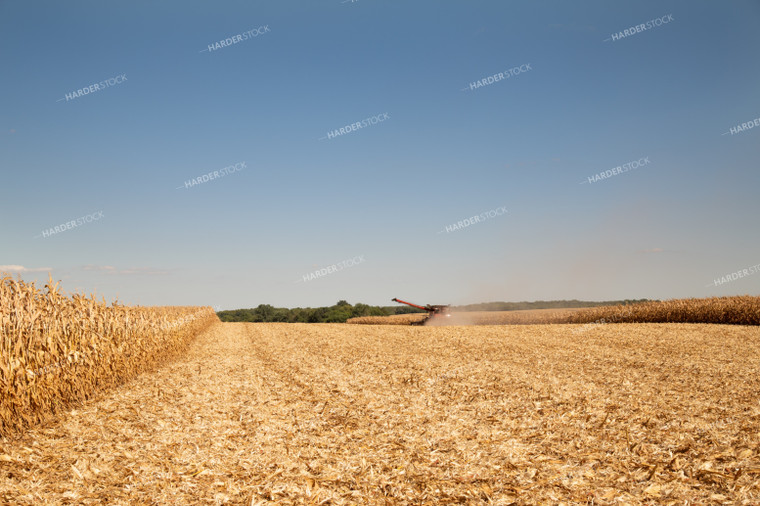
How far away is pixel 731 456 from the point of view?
603 centimetres

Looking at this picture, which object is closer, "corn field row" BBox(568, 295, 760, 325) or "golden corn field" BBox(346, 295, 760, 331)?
"corn field row" BBox(568, 295, 760, 325)

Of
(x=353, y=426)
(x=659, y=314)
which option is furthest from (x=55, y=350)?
(x=659, y=314)

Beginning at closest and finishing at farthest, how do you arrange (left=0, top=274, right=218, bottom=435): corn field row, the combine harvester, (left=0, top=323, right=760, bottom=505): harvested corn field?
(left=0, top=323, right=760, bottom=505): harvested corn field, (left=0, top=274, right=218, bottom=435): corn field row, the combine harvester

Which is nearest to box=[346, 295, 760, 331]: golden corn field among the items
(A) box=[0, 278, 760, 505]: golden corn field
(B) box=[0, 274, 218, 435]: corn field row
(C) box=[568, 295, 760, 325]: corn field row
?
(C) box=[568, 295, 760, 325]: corn field row

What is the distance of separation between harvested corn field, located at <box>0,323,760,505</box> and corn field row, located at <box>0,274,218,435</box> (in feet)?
2.00

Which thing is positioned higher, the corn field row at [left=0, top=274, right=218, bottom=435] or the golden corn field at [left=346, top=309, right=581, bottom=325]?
the corn field row at [left=0, top=274, right=218, bottom=435]

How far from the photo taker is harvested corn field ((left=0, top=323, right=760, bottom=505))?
17.3 feet

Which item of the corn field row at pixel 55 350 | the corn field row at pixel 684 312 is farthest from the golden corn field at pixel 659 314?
the corn field row at pixel 55 350

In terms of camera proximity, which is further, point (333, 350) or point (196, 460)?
point (333, 350)

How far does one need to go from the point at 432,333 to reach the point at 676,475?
57.0 ft

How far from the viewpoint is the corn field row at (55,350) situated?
7484 millimetres

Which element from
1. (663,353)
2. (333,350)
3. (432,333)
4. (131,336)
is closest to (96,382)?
(131,336)

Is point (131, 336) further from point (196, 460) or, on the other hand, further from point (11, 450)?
point (196, 460)

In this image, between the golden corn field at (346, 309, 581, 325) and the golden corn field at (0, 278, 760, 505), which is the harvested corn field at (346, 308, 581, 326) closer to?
the golden corn field at (346, 309, 581, 325)
